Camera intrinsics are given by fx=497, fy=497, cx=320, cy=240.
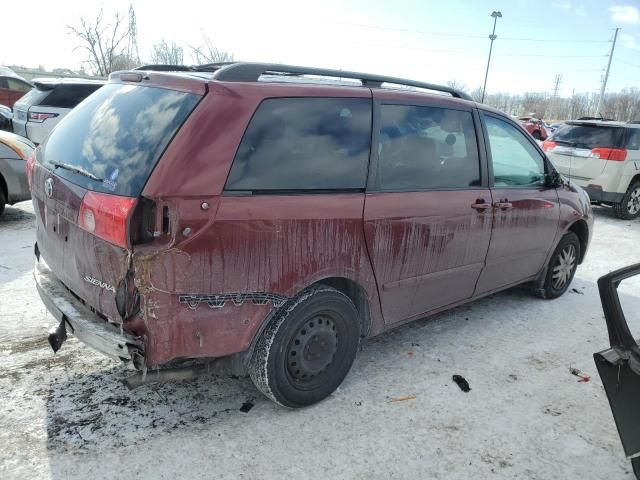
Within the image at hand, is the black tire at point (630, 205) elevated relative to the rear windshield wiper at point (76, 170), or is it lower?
lower

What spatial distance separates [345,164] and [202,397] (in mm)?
1631

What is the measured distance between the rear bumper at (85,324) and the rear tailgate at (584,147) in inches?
327

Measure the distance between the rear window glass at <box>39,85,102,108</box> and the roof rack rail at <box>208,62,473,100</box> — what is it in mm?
8303

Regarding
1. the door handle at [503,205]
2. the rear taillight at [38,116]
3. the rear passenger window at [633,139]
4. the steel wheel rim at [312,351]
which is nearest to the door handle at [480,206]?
the door handle at [503,205]

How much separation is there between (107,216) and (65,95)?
31.0 ft

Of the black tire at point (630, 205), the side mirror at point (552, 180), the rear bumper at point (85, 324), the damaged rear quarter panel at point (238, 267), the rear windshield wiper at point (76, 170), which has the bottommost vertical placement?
the black tire at point (630, 205)

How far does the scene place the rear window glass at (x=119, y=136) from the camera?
2340 millimetres

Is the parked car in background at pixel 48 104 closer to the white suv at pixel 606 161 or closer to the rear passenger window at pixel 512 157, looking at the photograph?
the rear passenger window at pixel 512 157

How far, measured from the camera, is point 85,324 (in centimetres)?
250

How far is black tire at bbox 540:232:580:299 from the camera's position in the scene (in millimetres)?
4802

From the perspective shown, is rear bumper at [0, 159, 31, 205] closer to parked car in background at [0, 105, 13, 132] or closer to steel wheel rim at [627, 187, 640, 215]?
parked car in background at [0, 105, 13, 132]

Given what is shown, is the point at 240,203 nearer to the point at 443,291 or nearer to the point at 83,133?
the point at 83,133

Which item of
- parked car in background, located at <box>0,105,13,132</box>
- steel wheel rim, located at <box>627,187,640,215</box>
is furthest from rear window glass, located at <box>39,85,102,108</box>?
steel wheel rim, located at <box>627,187,640,215</box>

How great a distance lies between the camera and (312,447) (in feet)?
8.55
